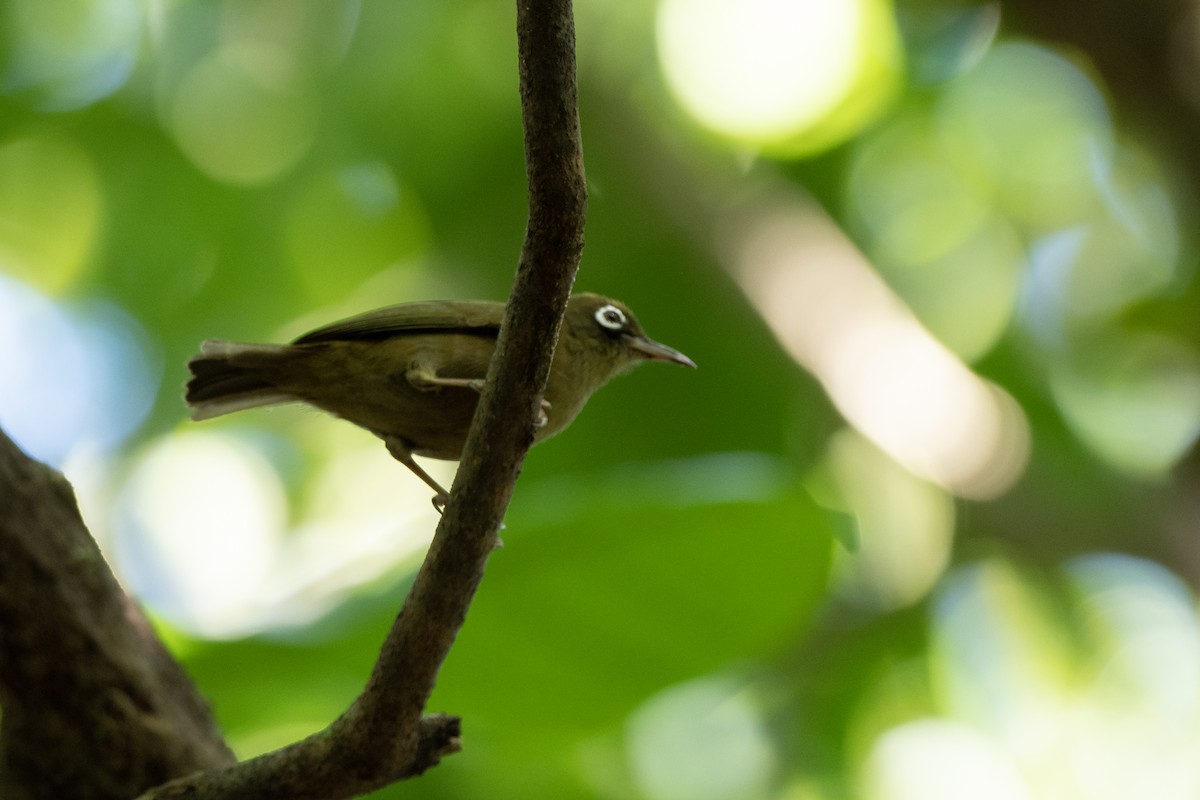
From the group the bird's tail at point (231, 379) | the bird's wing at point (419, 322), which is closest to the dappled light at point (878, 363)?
the bird's wing at point (419, 322)

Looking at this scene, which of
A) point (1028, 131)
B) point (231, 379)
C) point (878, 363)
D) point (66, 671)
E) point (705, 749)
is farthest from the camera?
point (1028, 131)

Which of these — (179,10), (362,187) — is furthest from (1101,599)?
(179,10)

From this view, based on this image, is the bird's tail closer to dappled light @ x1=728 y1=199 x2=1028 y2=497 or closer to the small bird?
the small bird

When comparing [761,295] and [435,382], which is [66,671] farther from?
[761,295]

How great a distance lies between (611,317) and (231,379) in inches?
65.5

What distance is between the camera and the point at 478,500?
11.2 feet

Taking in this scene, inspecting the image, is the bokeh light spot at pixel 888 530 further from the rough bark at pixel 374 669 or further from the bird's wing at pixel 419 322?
the rough bark at pixel 374 669

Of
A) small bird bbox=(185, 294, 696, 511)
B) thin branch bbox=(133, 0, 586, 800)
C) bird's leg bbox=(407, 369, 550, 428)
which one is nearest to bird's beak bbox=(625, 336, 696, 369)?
small bird bbox=(185, 294, 696, 511)

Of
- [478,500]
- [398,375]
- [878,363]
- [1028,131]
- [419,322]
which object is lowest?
[478,500]

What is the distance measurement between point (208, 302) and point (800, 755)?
5523 mm

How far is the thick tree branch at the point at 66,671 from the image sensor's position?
14.6ft

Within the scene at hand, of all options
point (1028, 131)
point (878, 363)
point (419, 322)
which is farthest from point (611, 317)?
point (1028, 131)

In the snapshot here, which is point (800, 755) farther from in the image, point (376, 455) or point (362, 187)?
point (362, 187)

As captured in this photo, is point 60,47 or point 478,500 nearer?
point 478,500
